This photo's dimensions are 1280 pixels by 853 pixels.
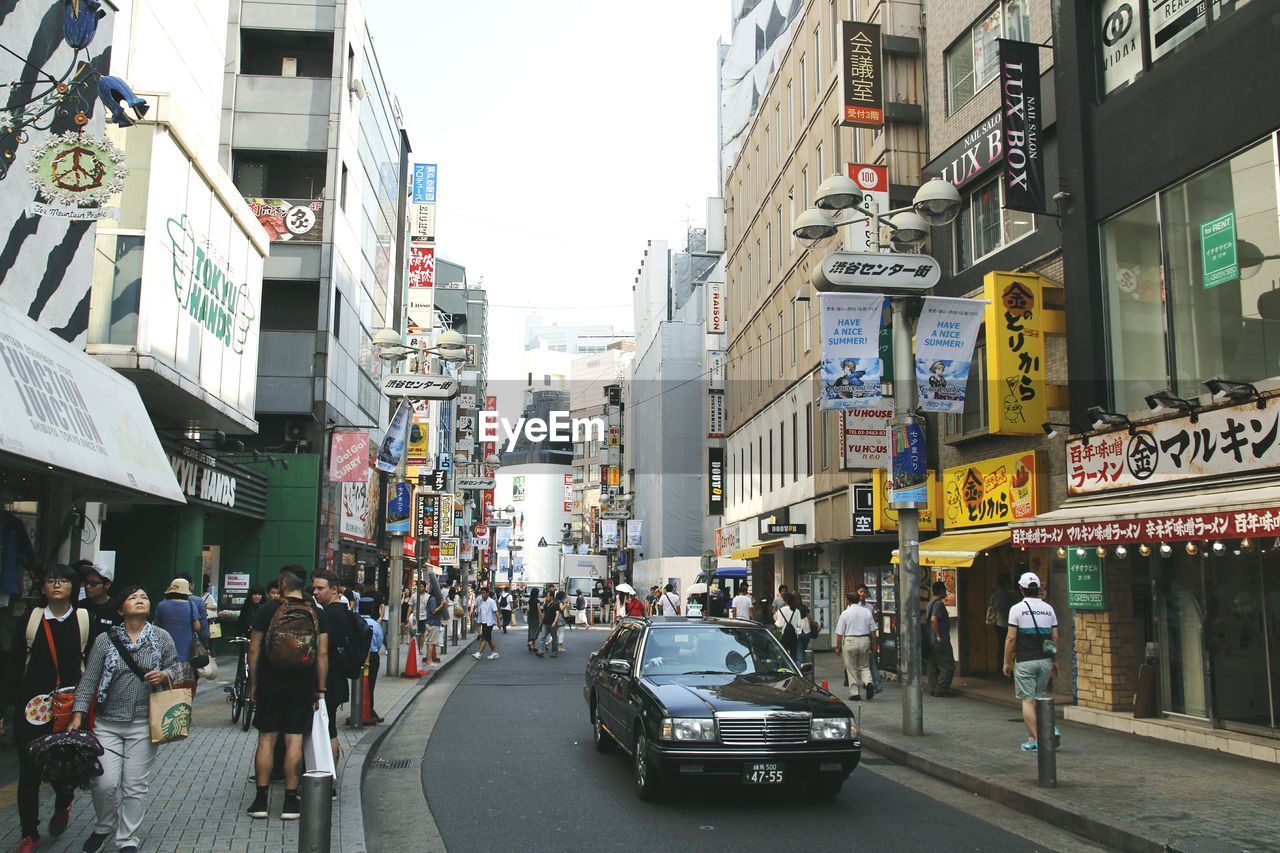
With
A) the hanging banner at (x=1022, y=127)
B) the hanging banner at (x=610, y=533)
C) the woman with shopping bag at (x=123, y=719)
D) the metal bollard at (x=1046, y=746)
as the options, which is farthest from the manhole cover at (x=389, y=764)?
→ the hanging banner at (x=610, y=533)

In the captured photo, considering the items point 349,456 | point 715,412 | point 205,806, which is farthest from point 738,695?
point 715,412

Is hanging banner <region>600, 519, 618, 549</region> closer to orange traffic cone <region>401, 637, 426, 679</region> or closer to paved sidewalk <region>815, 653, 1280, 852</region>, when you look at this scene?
orange traffic cone <region>401, 637, 426, 679</region>

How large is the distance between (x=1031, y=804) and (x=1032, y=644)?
2.36m

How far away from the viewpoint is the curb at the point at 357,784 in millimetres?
7176

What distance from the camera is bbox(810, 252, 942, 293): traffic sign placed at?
1273 centimetres

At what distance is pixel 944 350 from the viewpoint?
13305 millimetres

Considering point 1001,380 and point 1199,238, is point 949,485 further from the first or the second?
point 1199,238

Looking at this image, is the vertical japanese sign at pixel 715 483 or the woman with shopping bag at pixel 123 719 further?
the vertical japanese sign at pixel 715 483

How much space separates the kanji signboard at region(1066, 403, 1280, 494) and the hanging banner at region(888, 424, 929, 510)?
258 cm

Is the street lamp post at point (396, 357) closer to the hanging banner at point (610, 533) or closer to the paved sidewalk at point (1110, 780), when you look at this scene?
the paved sidewalk at point (1110, 780)

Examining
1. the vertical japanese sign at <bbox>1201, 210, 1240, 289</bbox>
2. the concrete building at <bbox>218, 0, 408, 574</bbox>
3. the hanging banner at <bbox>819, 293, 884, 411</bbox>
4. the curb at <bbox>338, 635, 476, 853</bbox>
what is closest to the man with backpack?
the curb at <bbox>338, 635, 476, 853</bbox>

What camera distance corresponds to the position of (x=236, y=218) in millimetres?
20750

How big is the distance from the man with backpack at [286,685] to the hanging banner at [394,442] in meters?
11.7

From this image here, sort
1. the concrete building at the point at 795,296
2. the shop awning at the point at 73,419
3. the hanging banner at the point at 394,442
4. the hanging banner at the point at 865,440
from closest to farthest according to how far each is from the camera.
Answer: the shop awning at the point at 73,419 → the hanging banner at the point at 394,442 → the hanging banner at the point at 865,440 → the concrete building at the point at 795,296
